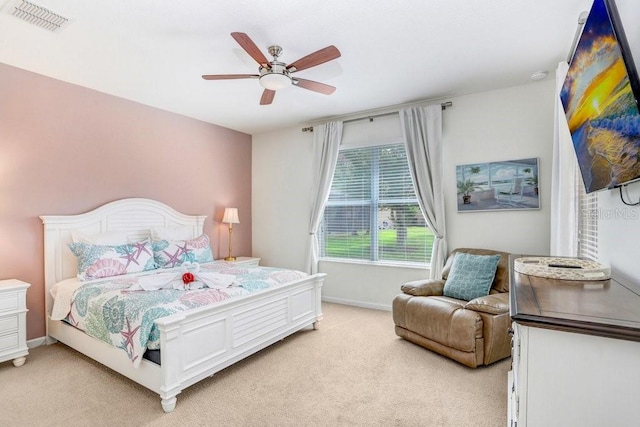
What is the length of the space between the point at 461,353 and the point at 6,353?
372 centimetres

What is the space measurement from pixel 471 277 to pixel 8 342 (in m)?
4.04

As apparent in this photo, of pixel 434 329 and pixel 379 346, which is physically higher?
pixel 434 329

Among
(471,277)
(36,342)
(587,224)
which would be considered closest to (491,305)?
(471,277)

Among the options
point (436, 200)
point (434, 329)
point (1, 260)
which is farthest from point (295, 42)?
point (1, 260)

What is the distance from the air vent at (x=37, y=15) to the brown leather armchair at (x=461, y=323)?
3.55 metres

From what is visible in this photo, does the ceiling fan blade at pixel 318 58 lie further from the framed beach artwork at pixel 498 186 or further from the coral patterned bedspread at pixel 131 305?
the framed beach artwork at pixel 498 186

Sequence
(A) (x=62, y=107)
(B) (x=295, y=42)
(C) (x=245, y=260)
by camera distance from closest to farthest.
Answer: (B) (x=295, y=42) < (A) (x=62, y=107) < (C) (x=245, y=260)

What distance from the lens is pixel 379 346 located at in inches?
125

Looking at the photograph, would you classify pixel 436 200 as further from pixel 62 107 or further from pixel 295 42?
pixel 62 107

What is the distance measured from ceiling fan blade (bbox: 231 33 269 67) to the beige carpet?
239 cm

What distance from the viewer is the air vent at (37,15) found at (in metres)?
2.18

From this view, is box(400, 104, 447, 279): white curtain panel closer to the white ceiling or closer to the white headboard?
the white ceiling

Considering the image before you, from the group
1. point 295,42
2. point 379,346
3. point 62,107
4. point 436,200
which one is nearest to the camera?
point 295,42

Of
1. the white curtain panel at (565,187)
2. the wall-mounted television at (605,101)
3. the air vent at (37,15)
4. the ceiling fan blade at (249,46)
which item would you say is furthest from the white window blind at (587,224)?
the air vent at (37,15)
